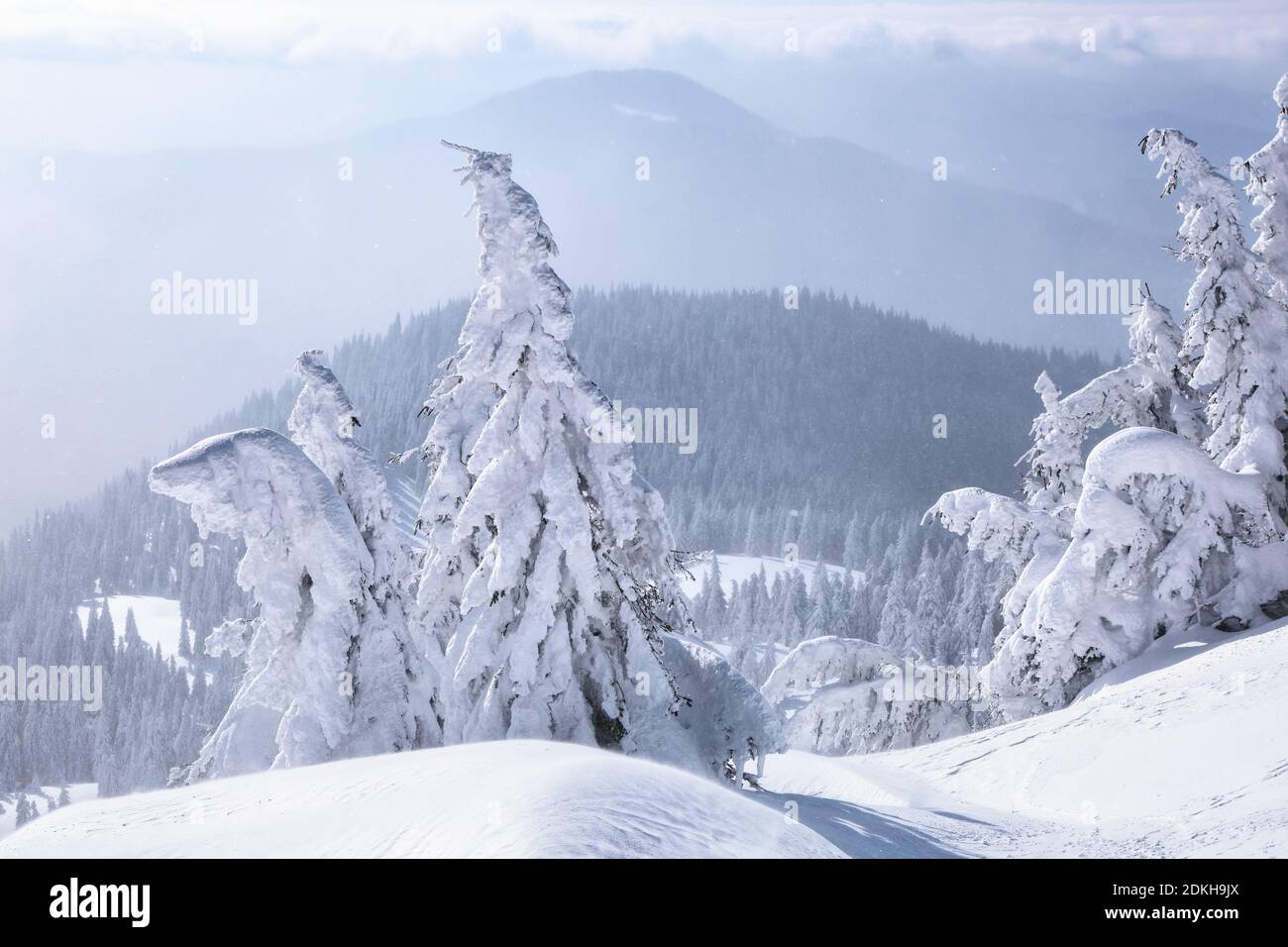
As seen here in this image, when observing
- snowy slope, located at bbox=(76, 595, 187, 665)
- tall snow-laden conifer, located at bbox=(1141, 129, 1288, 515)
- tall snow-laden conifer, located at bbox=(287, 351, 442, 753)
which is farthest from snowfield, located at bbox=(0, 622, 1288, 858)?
snowy slope, located at bbox=(76, 595, 187, 665)

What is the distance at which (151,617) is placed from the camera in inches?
6506

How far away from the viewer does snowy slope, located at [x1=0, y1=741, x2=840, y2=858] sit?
6.33 m

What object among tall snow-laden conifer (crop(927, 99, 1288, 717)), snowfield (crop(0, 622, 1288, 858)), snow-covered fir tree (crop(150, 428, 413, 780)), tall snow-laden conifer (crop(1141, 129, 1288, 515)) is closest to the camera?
snowfield (crop(0, 622, 1288, 858))

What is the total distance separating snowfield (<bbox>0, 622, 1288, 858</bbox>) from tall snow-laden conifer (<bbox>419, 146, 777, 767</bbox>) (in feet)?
9.29

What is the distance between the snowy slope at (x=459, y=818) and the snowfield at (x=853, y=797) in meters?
0.02

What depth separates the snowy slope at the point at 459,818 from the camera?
6328mm

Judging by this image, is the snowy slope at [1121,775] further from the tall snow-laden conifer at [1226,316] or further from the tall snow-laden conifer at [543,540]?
the tall snow-laden conifer at [1226,316]

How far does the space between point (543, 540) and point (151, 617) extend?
548 feet

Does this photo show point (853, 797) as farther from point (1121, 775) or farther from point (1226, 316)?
point (1226, 316)

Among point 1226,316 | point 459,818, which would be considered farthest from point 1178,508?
point 459,818

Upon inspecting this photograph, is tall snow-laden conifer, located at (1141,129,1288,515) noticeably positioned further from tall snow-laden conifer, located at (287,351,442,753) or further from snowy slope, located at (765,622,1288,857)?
tall snow-laden conifer, located at (287,351,442,753)

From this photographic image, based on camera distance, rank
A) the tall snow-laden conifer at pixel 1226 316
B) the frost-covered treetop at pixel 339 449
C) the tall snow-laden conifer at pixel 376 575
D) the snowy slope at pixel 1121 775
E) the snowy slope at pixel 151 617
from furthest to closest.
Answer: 1. the snowy slope at pixel 151 617
2. the tall snow-laden conifer at pixel 1226 316
3. the frost-covered treetop at pixel 339 449
4. the tall snow-laden conifer at pixel 376 575
5. the snowy slope at pixel 1121 775

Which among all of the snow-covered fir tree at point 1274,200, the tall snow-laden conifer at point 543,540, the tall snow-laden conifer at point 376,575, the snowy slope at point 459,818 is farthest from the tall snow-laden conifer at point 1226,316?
the snowy slope at point 459,818
